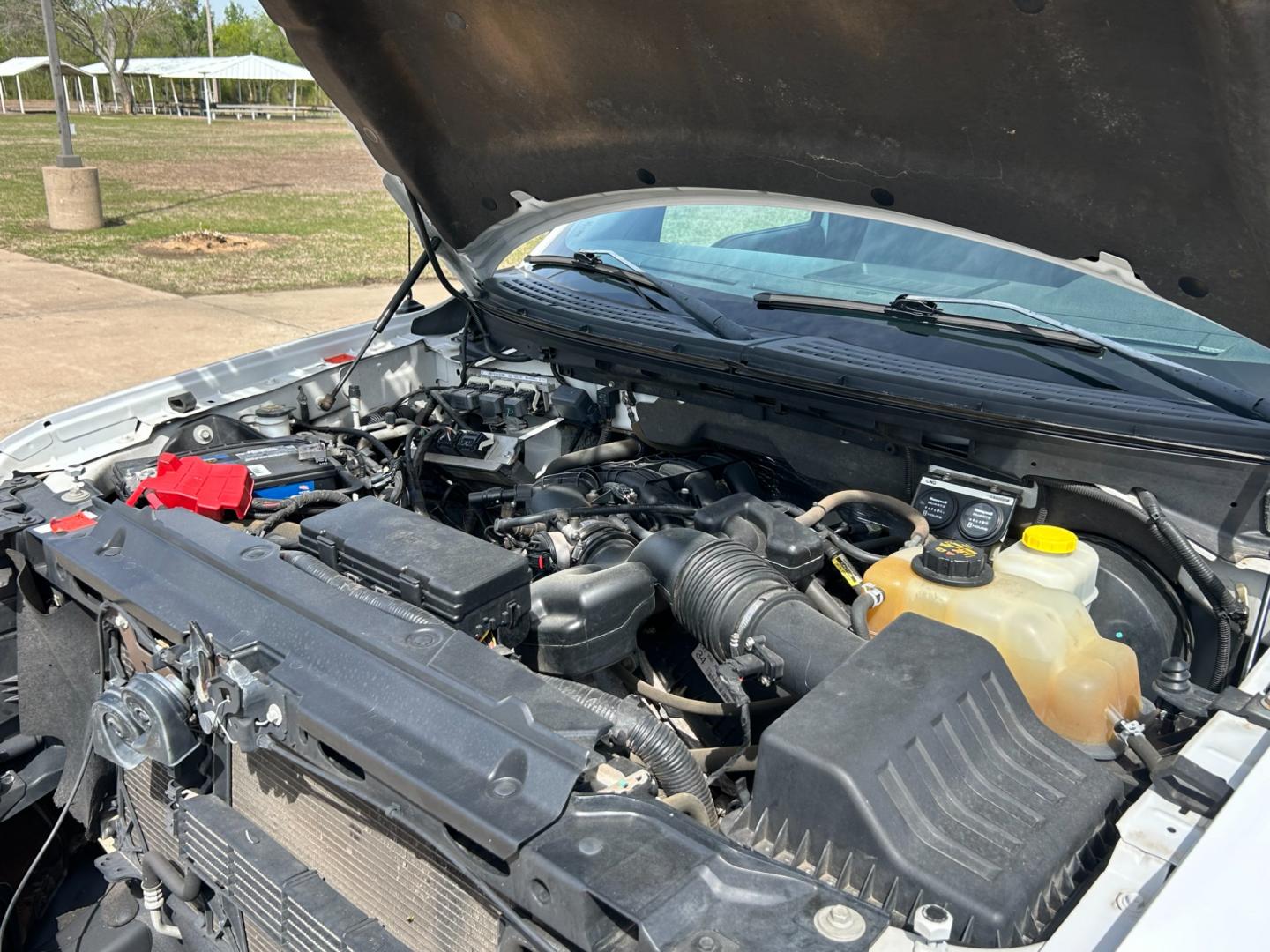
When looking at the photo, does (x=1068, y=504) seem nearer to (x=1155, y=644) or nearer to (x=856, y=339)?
(x=1155, y=644)

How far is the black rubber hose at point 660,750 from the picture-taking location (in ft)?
5.26

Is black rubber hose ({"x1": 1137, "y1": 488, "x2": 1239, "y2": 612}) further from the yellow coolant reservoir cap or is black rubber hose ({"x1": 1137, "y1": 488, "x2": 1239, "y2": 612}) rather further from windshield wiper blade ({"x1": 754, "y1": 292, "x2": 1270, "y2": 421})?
windshield wiper blade ({"x1": 754, "y1": 292, "x2": 1270, "y2": 421})

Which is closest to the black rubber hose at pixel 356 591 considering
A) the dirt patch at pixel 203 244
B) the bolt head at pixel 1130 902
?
the bolt head at pixel 1130 902

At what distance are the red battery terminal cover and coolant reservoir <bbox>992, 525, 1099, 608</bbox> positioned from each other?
1.58m

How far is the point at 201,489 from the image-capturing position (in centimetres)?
222

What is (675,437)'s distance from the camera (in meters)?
2.61

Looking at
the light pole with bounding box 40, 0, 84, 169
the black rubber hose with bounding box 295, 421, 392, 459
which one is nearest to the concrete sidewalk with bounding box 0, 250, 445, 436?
the light pole with bounding box 40, 0, 84, 169

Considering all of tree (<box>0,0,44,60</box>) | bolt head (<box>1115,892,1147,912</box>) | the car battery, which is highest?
bolt head (<box>1115,892,1147,912</box>)

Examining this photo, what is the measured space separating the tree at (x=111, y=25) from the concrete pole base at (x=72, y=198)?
31.2 m

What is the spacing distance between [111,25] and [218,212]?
112 feet

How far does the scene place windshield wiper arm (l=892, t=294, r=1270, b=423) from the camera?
75.9 inches

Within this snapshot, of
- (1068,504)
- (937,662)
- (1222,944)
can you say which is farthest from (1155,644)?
(1222,944)

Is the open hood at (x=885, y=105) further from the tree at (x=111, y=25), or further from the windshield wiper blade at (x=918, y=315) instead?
the tree at (x=111, y=25)

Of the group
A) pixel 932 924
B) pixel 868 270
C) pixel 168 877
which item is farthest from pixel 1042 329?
pixel 168 877
